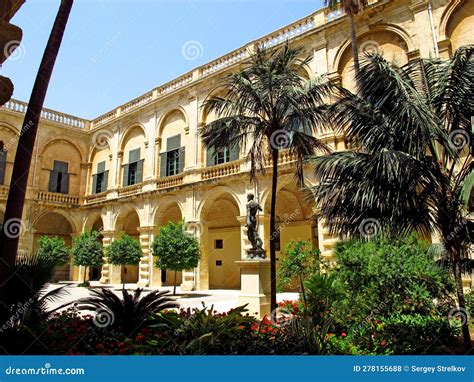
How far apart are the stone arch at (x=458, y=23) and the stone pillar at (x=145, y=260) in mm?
16758

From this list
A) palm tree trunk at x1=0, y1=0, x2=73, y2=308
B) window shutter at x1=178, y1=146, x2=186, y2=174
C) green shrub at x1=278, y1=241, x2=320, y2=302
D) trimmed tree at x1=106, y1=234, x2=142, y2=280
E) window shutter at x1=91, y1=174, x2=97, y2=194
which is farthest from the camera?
window shutter at x1=91, y1=174, x2=97, y2=194

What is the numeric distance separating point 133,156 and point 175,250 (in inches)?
381

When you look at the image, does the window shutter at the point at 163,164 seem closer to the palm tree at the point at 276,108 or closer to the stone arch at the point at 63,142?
the stone arch at the point at 63,142

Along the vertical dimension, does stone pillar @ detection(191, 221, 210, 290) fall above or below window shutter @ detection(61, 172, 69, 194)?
below

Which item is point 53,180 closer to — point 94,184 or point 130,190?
point 94,184

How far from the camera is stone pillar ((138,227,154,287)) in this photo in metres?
20.7

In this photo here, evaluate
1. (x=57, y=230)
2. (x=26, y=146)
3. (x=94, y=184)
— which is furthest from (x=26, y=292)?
(x=57, y=230)

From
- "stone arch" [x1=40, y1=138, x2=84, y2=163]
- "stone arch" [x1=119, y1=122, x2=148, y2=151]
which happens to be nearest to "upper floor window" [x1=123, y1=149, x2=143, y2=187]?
"stone arch" [x1=119, y1=122, x2=148, y2=151]

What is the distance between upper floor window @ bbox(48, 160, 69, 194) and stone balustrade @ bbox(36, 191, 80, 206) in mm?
491

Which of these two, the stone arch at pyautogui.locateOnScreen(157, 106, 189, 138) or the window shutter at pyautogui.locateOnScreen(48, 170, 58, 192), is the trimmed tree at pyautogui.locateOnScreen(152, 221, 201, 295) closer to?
the stone arch at pyautogui.locateOnScreen(157, 106, 189, 138)

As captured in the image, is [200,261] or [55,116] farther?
[55,116]

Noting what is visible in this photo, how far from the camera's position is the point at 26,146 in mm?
5676

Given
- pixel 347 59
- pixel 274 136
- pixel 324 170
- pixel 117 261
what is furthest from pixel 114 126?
pixel 324 170

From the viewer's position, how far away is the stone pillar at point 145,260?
20688 millimetres
